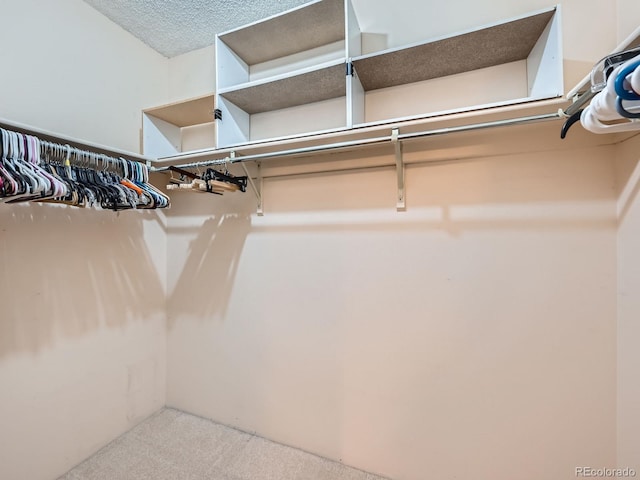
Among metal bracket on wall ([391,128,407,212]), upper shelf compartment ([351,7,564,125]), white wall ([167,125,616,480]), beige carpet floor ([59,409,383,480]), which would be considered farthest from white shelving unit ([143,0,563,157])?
beige carpet floor ([59,409,383,480])

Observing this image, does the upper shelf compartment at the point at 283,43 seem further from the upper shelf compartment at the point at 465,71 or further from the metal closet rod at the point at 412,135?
the metal closet rod at the point at 412,135

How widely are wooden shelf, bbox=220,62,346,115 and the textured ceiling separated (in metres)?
0.54

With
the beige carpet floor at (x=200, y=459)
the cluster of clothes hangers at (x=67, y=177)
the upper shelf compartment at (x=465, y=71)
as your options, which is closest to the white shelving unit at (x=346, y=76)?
the upper shelf compartment at (x=465, y=71)

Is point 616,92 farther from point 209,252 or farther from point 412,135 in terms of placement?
point 209,252

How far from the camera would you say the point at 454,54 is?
1.27 meters

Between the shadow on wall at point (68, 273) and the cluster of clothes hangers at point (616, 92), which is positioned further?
the shadow on wall at point (68, 273)

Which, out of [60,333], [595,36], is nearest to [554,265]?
[595,36]

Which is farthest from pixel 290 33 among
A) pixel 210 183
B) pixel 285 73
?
pixel 210 183

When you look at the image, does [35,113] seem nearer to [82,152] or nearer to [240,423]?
[82,152]

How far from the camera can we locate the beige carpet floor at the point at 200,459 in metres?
1.53

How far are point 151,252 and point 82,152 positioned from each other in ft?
2.67

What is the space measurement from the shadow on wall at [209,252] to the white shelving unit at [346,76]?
451 mm

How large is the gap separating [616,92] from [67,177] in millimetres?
1965

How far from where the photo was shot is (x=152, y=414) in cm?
202
